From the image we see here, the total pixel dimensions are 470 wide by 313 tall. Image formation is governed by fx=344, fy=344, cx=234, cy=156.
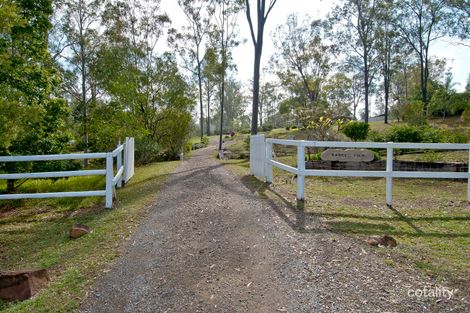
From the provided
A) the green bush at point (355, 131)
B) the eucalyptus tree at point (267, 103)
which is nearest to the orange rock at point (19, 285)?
the green bush at point (355, 131)

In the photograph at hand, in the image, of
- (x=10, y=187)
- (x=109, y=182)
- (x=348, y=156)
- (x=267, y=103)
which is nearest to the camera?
(x=109, y=182)

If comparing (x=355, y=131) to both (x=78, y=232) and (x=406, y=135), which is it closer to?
(x=406, y=135)

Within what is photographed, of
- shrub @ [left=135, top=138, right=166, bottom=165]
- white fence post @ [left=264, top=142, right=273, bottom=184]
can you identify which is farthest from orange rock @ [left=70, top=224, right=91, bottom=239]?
shrub @ [left=135, top=138, right=166, bottom=165]

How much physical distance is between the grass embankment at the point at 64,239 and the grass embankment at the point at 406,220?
2.65 m

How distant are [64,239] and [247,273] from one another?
320 centimetres

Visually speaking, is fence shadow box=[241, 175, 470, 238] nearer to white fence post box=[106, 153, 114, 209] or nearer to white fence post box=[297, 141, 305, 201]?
white fence post box=[297, 141, 305, 201]

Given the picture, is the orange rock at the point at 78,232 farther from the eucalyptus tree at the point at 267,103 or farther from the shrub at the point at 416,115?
the eucalyptus tree at the point at 267,103

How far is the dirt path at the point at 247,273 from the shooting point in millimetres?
2990

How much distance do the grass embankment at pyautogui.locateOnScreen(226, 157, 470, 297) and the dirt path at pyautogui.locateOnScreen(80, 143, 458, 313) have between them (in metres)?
0.30

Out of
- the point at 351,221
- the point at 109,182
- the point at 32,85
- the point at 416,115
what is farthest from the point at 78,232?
the point at 416,115

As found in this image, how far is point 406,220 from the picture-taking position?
5.64 m

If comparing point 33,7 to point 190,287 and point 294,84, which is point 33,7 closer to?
point 190,287

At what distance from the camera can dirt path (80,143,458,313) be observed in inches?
118

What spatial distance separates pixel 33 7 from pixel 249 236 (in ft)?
31.6
